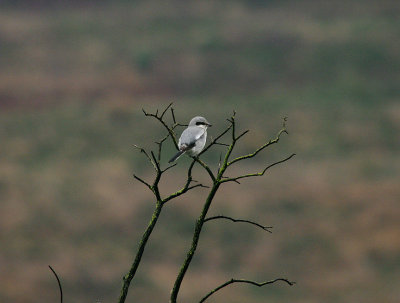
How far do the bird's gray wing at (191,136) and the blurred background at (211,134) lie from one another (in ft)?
71.4

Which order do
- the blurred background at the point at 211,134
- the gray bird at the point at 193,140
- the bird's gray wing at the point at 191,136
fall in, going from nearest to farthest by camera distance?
the gray bird at the point at 193,140
the bird's gray wing at the point at 191,136
the blurred background at the point at 211,134

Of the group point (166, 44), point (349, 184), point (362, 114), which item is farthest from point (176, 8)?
point (349, 184)

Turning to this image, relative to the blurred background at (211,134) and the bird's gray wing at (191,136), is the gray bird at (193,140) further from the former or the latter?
the blurred background at (211,134)

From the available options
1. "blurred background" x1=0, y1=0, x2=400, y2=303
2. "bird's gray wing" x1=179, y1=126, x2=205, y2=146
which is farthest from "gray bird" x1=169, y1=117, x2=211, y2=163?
"blurred background" x1=0, y1=0, x2=400, y2=303

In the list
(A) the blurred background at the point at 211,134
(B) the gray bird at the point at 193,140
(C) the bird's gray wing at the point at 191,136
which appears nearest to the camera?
(B) the gray bird at the point at 193,140

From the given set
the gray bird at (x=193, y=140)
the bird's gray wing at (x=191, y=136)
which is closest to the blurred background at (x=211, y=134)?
the gray bird at (x=193, y=140)

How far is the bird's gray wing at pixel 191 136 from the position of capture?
10914 millimetres

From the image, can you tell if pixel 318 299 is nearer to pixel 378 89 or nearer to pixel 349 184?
pixel 349 184

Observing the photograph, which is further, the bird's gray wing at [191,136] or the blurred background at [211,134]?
the blurred background at [211,134]

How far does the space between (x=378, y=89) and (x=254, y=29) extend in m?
13.1

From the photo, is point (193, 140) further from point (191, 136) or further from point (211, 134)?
point (211, 134)

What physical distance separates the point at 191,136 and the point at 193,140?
81 mm

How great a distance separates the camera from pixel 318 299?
3278 cm

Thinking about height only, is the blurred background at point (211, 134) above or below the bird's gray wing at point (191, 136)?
above
